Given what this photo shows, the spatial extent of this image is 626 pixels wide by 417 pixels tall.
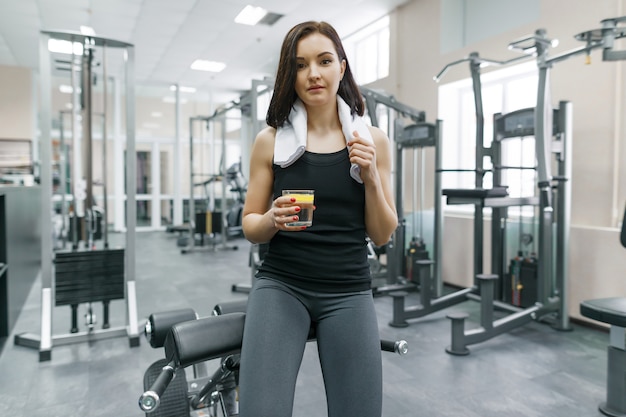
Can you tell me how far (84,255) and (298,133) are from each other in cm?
219

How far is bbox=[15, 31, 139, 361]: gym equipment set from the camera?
103 inches

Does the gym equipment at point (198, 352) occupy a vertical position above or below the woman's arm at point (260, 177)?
below

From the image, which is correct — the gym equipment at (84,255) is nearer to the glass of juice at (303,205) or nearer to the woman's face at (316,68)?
the woman's face at (316,68)

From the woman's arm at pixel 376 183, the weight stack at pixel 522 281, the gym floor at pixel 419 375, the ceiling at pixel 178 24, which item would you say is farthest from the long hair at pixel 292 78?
the ceiling at pixel 178 24

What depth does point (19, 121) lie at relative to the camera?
8008 millimetres

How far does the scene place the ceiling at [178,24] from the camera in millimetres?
5074

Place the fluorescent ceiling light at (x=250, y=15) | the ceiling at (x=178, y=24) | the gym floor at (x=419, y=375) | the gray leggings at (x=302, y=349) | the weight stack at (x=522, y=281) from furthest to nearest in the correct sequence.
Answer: the fluorescent ceiling light at (x=250, y=15) → the ceiling at (x=178, y=24) → the weight stack at (x=522, y=281) → the gym floor at (x=419, y=375) → the gray leggings at (x=302, y=349)

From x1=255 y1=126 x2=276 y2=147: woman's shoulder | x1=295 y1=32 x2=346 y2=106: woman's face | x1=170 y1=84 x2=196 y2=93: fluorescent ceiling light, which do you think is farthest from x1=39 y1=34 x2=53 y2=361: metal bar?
x1=170 y1=84 x2=196 y2=93: fluorescent ceiling light

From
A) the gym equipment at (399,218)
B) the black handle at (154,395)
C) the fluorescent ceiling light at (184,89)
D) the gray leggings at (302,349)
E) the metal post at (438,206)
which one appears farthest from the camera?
the fluorescent ceiling light at (184,89)

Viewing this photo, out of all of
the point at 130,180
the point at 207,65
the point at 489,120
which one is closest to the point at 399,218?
the point at 489,120

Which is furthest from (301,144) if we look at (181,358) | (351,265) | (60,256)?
(60,256)

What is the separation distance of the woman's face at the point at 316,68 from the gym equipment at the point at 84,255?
199 centimetres

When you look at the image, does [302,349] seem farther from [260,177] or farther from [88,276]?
[88,276]

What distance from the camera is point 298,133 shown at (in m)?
1.17
